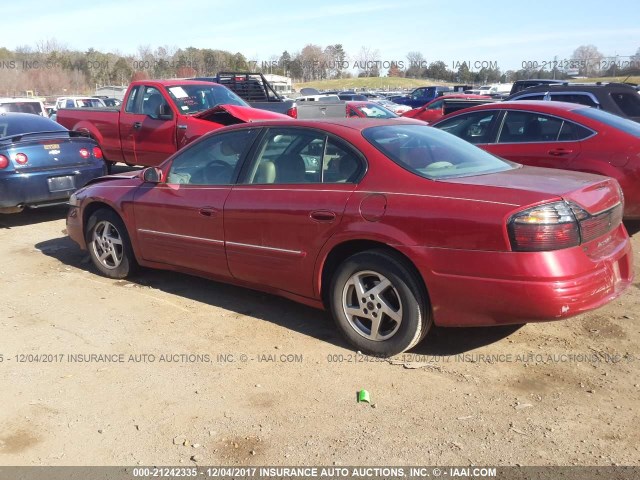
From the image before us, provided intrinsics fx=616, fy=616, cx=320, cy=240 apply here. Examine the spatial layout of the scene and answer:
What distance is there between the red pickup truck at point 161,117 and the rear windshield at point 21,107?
5428 mm

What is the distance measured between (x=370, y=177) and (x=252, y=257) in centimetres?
117

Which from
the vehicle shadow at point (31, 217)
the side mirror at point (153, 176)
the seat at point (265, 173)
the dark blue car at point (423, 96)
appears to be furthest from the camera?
the dark blue car at point (423, 96)

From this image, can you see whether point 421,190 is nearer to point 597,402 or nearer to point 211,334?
point 597,402

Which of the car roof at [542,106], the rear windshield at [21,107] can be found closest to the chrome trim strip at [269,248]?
the car roof at [542,106]

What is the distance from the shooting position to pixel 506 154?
7.06 m

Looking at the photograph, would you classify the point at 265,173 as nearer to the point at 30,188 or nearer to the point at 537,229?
the point at 537,229

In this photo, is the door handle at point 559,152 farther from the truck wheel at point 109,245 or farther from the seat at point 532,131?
the truck wheel at point 109,245

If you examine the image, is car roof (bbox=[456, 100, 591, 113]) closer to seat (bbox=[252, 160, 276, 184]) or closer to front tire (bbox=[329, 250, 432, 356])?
seat (bbox=[252, 160, 276, 184])

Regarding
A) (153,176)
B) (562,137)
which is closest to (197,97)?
(153,176)

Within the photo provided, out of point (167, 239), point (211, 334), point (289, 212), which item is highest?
point (289, 212)

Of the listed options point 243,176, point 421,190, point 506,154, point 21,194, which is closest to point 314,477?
point 421,190

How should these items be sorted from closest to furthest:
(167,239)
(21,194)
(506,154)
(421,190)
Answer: (421,190)
(167,239)
(506,154)
(21,194)

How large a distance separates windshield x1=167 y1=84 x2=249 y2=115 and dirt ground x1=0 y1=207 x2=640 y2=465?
18.3ft

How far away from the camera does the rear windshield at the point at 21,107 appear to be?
1559cm
